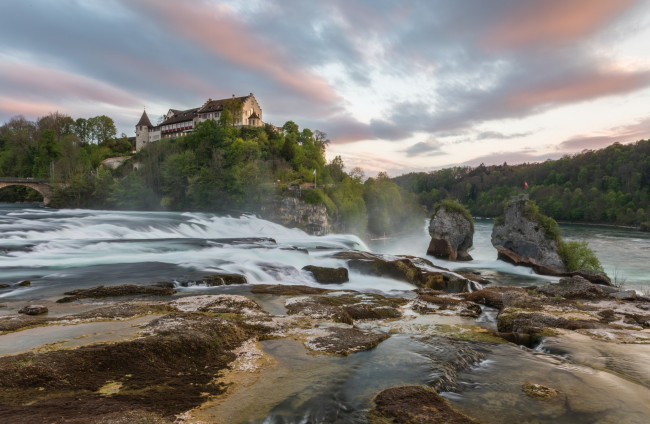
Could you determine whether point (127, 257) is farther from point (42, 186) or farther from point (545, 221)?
point (42, 186)

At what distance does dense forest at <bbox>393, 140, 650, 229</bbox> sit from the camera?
109 meters

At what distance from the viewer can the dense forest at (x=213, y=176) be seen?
62656 mm

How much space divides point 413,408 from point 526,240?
1508 inches

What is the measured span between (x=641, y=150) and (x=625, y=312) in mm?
Answer: 152707

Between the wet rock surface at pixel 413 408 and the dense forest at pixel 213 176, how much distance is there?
55.6 m

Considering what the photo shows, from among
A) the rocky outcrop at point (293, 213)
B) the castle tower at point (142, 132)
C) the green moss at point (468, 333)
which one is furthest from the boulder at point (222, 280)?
the castle tower at point (142, 132)

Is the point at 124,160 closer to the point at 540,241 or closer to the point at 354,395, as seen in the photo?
the point at 540,241

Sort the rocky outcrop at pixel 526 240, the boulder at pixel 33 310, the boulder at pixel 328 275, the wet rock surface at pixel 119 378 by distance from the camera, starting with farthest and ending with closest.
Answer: the rocky outcrop at pixel 526 240 → the boulder at pixel 328 275 → the boulder at pixel 33 310 → the wet rock surface at pixel 119 378

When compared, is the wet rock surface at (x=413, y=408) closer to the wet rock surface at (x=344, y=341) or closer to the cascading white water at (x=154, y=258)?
the wet rock surface at (x=344, y=341)

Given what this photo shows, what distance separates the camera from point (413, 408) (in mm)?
5172

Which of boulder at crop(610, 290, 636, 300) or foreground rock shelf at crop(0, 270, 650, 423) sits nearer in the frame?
foreground rock shelf at crop(0, 270, 650, 423)

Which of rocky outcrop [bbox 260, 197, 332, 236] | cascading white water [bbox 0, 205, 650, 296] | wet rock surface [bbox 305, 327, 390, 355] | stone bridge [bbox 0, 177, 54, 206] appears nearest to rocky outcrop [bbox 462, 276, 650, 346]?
wet rock surface [bbox 305, 327, 390, 355]

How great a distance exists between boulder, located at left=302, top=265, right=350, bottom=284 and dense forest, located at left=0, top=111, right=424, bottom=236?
41231 mm

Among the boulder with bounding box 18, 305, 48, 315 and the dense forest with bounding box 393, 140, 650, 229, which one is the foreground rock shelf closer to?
the boulder with bounding box 18, 305, 48, 315
